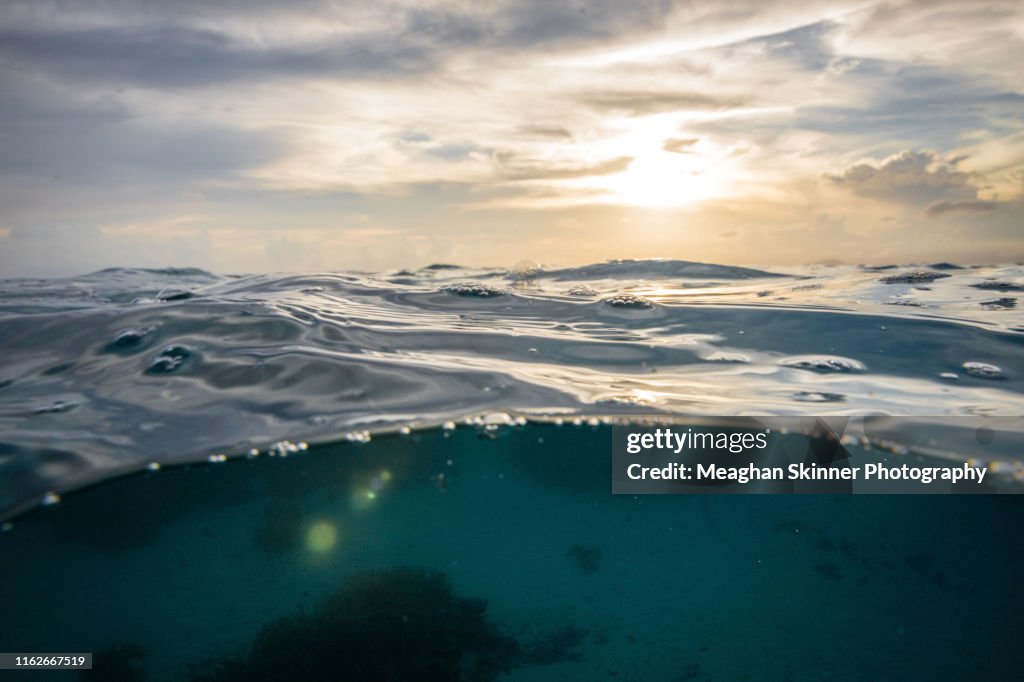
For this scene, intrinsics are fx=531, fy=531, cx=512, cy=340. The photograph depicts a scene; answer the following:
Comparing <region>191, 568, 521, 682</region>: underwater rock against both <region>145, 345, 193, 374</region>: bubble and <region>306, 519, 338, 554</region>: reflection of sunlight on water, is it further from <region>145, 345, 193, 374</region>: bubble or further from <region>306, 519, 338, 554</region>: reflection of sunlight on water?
<region>145, 345, 193, 374</region>: bubble

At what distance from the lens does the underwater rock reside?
9.22 metres

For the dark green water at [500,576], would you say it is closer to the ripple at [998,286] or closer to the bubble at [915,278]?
the ripple at [998,286]

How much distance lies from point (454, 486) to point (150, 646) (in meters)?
6.44

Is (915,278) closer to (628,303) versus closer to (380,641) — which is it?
(628,303)

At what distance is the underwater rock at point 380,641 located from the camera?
9219 mm

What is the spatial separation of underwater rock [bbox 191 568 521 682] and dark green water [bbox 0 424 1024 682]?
36 mm

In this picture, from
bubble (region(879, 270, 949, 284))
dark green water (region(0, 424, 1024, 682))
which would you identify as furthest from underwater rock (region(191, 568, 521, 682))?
bubble (region(879, 270, 949, 284))

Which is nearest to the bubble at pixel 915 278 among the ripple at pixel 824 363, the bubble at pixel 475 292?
the ripple at pixel 824 363

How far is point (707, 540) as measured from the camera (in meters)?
13.0

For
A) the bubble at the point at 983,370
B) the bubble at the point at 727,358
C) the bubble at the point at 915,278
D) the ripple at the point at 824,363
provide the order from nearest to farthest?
the bubble at the point at 983,370 < the ripple at the point at 824,363 < the bubble at the point at 727,358 < the bubble at the point at 915,278

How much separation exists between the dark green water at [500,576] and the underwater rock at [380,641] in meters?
0.04

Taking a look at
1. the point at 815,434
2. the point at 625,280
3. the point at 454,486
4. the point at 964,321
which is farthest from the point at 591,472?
the point at 625,280

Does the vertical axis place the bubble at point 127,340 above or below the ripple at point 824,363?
above

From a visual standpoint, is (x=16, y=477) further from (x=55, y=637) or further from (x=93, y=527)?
(x=55, y=637)
